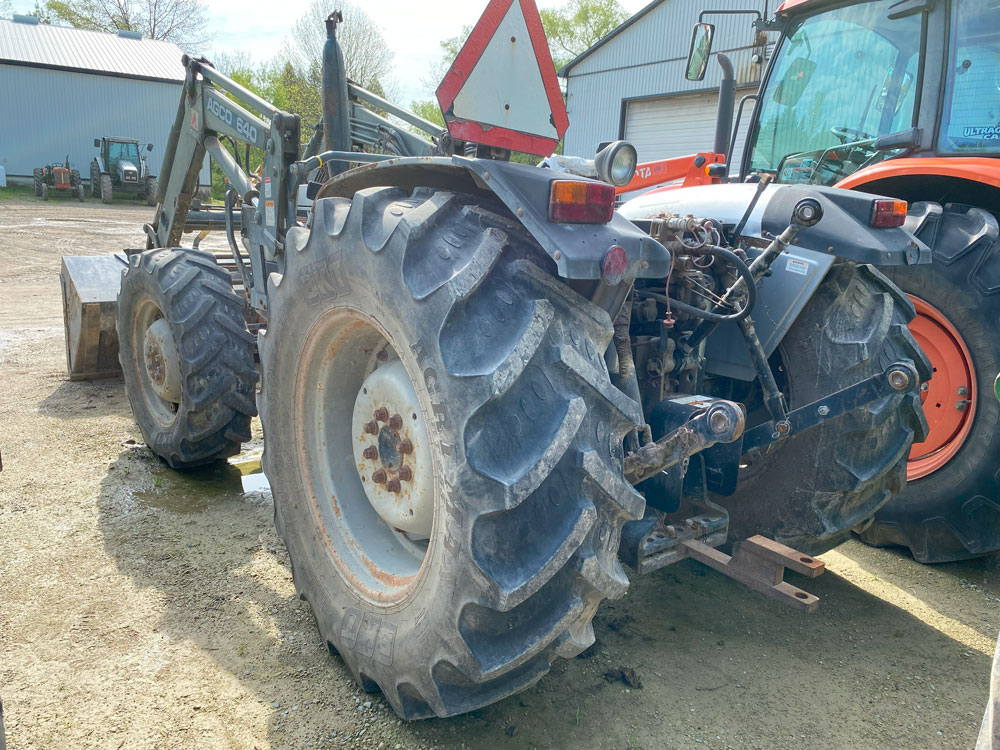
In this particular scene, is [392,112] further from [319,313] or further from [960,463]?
[960,463]

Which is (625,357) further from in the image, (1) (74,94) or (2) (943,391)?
(1) (74,94)

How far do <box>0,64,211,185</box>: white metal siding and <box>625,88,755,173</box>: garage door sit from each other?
15.9m

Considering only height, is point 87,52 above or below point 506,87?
above

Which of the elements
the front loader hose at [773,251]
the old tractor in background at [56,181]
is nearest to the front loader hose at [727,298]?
the front loader hose at [773,251]

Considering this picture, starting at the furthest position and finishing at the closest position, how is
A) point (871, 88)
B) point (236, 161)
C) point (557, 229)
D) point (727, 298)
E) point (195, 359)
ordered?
point (236, 161)
point (871, 88)
point (195, 359)
point (727, 298)
point (557, 229)

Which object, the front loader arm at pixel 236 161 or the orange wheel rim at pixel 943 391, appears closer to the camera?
the orange wheel rim at pixel 943 391

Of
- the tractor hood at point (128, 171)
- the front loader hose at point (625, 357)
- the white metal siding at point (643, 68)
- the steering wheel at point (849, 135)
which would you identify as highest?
the white metal siding at point (643, 68)

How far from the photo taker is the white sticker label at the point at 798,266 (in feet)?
7.94

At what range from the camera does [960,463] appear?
3260 millimetres

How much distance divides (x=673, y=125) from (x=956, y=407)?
1478 cm

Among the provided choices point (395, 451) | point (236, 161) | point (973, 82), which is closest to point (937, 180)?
point (973, 82)

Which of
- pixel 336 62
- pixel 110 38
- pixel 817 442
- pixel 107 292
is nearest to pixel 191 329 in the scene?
pixel 336 62

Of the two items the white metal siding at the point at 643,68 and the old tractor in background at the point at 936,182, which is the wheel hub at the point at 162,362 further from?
the white metal siding at the point at 643,68

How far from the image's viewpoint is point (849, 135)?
3840mm
